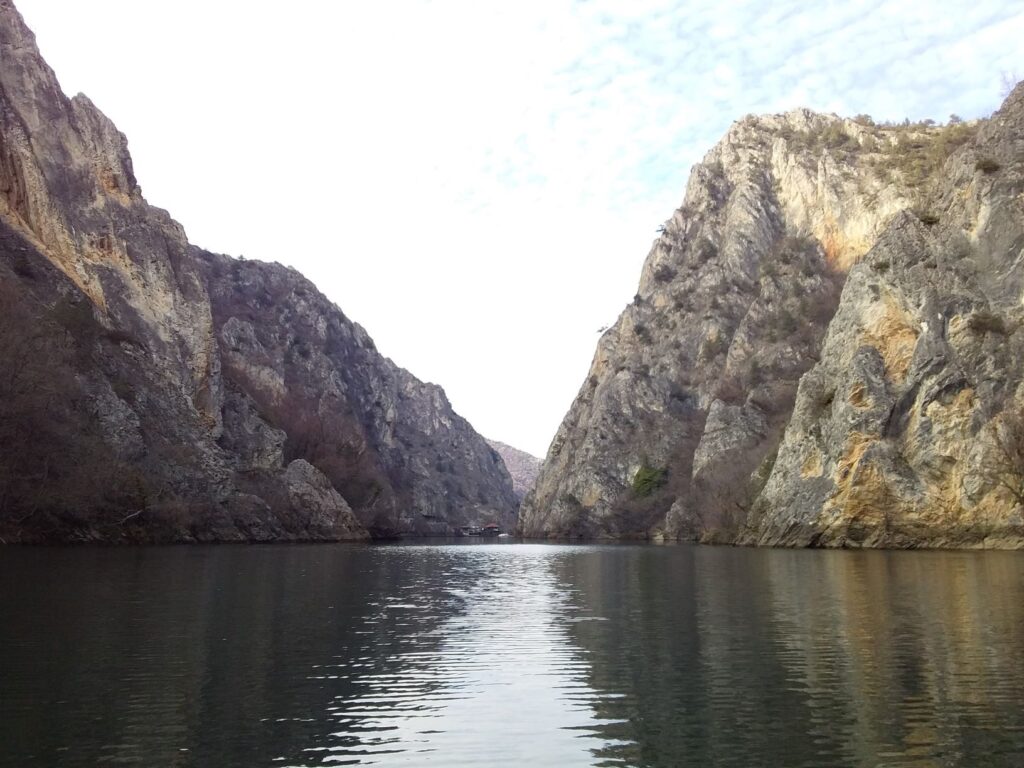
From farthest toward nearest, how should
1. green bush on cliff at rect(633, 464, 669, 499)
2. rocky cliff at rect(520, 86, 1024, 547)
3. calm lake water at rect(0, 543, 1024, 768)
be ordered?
1. green bush on cliff at rect(633, 464, 669, 499)
2. rocky cliff at rect(520, 86, 1024, 547)
3. calm lake water at rect(0, 543, 1024, 768)

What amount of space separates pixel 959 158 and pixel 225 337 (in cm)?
12027

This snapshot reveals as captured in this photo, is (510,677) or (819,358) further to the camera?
(819,358)

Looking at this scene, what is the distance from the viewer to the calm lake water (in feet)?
37.7

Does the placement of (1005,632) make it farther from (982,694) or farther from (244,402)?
(244,402)

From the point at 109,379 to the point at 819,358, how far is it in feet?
274

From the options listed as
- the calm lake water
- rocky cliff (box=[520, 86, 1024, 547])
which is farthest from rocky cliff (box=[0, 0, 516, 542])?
rocky cliff (box=[520, 86, 1024, 547])

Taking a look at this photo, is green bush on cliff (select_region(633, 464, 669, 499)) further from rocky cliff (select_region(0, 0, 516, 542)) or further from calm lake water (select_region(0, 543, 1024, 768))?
calm lake water (select_region(0, 543, 1024, 768))

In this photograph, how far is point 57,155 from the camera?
98188 mm

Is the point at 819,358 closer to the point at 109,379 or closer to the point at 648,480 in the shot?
the point at 648,480

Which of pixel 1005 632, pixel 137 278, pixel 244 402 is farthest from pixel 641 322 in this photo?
pixel 1005 632

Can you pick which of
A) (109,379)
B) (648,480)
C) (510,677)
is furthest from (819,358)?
(510,677)

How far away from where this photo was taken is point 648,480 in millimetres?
131000

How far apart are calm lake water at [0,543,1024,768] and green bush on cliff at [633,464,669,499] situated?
9771 centimetres

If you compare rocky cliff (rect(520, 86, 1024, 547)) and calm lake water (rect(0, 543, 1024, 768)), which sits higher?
rocky cliff (rect(520, 86, 1024, 547))
